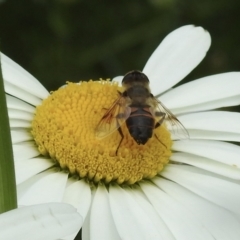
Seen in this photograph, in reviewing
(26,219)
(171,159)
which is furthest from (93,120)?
(26,219)

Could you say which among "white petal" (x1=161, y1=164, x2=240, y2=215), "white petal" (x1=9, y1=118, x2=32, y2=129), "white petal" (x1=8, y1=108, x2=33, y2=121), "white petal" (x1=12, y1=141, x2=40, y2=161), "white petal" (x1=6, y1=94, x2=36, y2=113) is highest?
"white petal" (x1=6, y1=94, x2=36, y2=113)

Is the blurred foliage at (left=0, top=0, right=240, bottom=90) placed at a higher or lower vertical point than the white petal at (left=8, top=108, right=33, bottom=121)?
higher

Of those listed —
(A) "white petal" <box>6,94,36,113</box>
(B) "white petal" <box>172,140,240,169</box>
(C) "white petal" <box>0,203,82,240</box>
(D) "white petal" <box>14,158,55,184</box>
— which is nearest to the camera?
(C) "white petal" <box>0,203,82,240</box>

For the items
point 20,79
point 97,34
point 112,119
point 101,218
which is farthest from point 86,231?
point 97,34

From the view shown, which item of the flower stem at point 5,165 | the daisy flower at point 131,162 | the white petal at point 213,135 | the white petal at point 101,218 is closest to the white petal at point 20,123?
the daisy flower at point 131,162

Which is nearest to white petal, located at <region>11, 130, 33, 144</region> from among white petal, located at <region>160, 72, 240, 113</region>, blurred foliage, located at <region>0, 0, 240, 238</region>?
white petal, located at <region>160, 72, 240, 113</region>

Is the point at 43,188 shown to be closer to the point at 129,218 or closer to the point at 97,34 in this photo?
the point at 129,218

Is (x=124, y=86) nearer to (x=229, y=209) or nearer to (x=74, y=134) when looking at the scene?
(x=74, y=134)

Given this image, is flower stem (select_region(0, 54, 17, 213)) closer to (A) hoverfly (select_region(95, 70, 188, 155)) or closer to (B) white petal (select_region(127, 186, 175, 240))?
(B) white petal (select_region(127, 186, 175, 240))
